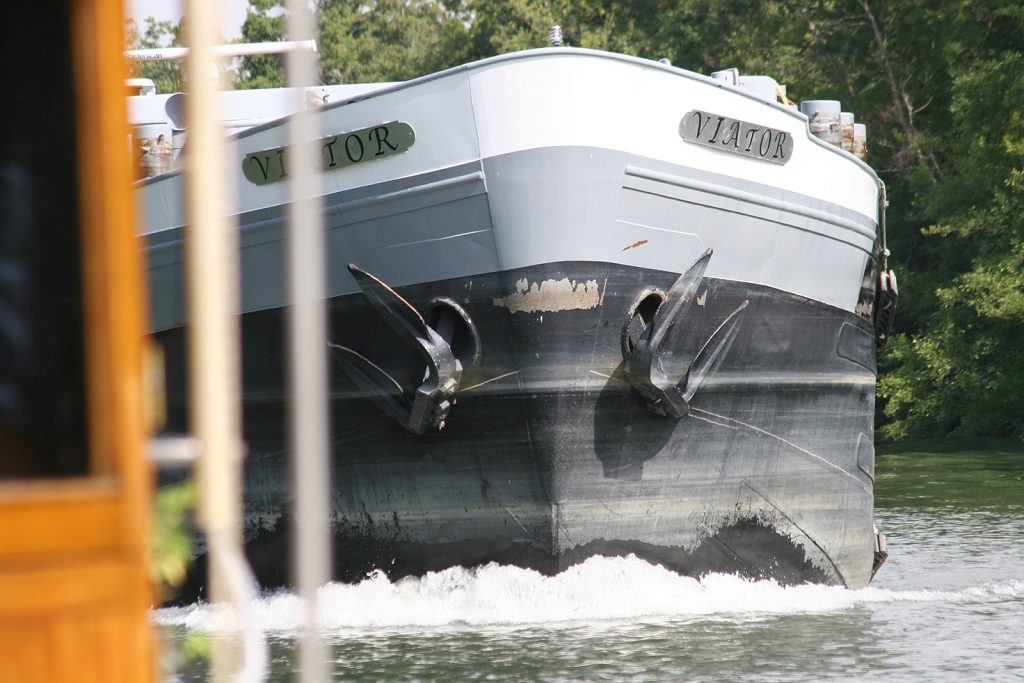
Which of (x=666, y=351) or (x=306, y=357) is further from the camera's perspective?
(x=666, y=351)

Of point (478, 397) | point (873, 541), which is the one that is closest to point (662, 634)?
point (478, 397)

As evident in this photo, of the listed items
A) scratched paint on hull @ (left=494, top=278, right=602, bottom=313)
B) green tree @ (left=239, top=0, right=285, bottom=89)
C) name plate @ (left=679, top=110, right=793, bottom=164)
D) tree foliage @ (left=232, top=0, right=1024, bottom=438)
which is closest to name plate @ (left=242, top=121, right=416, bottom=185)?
scratched paint on hull @ (left=494, top=278, right=602, bottom=313)

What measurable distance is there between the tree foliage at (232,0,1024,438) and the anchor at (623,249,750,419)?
16556 mm

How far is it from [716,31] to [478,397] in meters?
25.1

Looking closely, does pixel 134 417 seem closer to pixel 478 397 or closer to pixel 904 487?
pixel 478 397

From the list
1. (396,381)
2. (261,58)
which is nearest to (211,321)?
(396,381)

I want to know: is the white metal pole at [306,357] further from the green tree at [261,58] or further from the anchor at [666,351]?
the green tree at [261,58]

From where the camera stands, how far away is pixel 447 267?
8.37 meters

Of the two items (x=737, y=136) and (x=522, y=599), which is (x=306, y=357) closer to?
(x=522, y=599)

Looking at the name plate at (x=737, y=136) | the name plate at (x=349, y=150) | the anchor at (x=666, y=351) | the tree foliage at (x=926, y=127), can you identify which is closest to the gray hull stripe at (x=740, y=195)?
the name plate at (x=737, y=136)

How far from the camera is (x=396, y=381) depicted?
28.1ft

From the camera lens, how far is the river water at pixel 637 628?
23.9 ft

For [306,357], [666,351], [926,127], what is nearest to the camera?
[306,357]

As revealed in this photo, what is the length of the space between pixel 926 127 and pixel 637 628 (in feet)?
75.8
